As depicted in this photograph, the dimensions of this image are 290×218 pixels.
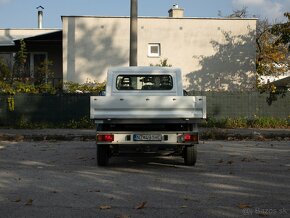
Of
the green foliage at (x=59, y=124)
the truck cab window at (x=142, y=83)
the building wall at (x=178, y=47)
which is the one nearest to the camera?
the truck cab window at (x=142, y=83)

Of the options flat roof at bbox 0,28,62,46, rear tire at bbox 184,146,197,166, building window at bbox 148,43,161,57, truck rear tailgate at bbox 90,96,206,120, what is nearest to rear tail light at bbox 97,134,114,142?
truck rear tailgate at bbox 90,96,206,120

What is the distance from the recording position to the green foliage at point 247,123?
70.5ft

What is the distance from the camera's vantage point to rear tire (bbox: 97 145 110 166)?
1034 centimetres

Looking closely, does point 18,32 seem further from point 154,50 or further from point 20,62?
point 154,50

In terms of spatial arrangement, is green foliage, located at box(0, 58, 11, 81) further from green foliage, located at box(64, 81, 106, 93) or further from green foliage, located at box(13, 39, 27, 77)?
green foliage, located at box(64, 81, 106, 93)

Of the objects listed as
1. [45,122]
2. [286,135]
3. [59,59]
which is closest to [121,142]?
[286,135]

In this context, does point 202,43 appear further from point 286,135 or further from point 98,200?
point 98,200

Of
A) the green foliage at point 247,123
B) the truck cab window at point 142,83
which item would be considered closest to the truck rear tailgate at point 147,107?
the truck cab window at point 142,83

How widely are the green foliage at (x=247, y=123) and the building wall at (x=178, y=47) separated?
3.31 metres

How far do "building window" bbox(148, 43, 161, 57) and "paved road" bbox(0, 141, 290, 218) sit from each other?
12186 millimetres

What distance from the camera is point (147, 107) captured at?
9.89 metres

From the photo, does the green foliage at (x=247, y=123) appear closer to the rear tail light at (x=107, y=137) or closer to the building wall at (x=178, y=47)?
the building wall at (x=178, y=47)

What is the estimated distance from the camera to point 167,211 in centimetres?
645

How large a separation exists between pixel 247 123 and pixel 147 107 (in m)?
12.7
